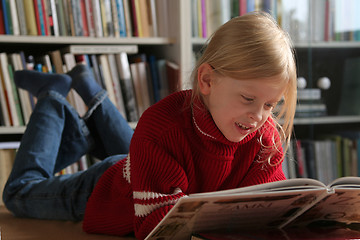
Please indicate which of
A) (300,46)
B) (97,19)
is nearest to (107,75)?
(97,19)

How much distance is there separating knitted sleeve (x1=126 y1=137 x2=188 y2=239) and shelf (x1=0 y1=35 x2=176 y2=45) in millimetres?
1007

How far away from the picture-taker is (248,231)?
0.79 meters

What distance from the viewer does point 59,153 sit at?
4.79ft

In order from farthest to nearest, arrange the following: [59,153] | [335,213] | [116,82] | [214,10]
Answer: [214,10], [116,82], [59,153], [335,213]

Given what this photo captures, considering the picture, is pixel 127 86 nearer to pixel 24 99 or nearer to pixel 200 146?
pixel 24 99

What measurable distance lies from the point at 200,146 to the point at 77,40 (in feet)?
3.36

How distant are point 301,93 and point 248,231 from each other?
1371 mm

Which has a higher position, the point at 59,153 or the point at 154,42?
the point at 154,42

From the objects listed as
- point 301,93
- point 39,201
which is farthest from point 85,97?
point 301,93

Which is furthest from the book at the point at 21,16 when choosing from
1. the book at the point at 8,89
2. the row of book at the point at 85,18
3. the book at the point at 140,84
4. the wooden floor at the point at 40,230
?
the wooden floor at the point at 40,230

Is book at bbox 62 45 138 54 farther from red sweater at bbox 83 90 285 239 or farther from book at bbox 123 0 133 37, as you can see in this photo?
red sweater at bbox 83 90 285 239

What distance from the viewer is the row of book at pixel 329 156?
2100 mm

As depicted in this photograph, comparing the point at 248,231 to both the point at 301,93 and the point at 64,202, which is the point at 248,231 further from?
the point at 301,93

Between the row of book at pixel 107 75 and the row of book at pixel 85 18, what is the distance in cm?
7
